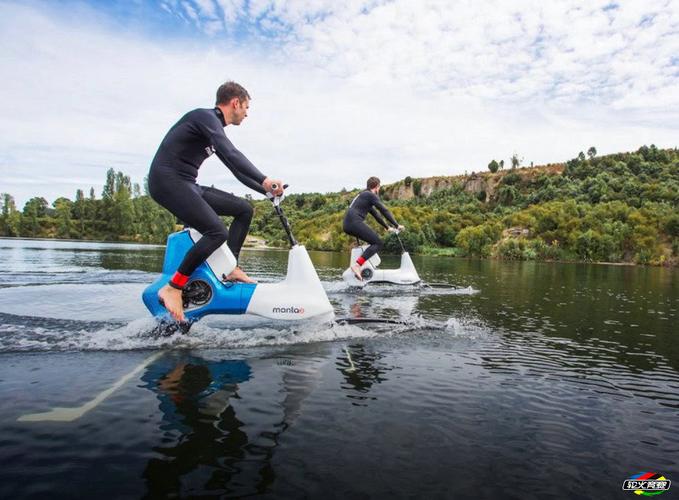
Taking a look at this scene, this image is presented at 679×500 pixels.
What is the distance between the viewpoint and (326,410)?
11.0 feet

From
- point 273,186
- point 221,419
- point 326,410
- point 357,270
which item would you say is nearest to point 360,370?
point 326,410

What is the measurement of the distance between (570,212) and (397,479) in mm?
62304

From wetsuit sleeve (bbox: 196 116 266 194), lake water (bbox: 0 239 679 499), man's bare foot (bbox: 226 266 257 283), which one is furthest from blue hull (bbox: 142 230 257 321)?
wetsuit sleeve (bbox: 196 116 266 194)

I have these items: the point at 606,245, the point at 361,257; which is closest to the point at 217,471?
the point at 361,257

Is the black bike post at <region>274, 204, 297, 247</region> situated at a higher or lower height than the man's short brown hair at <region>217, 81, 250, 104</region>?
lower

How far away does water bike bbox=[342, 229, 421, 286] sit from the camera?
507 inches

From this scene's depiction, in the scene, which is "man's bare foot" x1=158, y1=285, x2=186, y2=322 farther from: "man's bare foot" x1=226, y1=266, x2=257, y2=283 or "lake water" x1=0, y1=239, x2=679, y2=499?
"man's bare foot" x1=226, y1=266, x2=257, y2=283

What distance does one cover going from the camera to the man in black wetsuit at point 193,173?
4957 mm

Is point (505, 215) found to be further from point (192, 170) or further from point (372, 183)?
point (192, 170)

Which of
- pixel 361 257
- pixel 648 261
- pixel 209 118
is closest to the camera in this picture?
pixel 209 118

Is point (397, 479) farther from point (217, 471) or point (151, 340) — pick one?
point (151, 340)

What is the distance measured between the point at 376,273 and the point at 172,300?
8967mm

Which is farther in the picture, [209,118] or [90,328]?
[90,328]

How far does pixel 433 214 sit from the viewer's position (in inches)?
2776
